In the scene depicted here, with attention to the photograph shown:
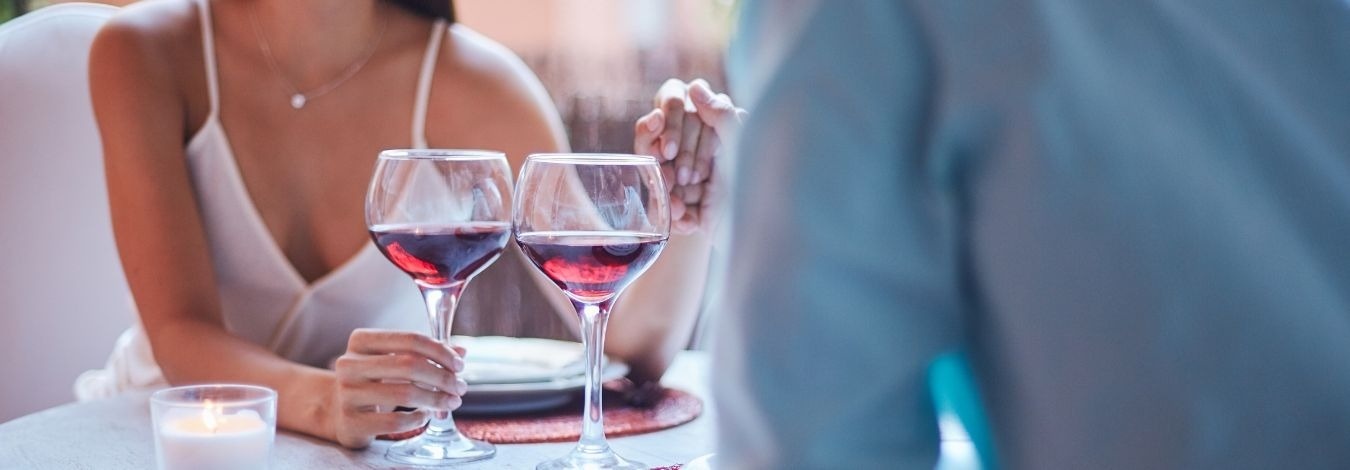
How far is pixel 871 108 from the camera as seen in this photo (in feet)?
1.64

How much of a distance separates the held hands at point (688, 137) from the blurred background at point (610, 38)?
3145mm

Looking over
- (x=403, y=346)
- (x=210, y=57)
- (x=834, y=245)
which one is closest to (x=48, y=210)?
(x=210, y=57)

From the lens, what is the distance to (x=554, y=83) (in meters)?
4.89

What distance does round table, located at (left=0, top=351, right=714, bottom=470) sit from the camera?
3.02 ft

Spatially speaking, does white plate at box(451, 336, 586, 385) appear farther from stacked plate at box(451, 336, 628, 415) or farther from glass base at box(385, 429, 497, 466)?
glass base at box(385, 429, 497, 466)

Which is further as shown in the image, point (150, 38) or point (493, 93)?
point (493, 93)

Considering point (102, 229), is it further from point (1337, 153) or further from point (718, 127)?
point (1337, 153)

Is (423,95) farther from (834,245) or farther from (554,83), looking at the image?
(554,83)

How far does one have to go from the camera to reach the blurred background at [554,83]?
1.82m

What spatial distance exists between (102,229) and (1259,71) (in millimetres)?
1766

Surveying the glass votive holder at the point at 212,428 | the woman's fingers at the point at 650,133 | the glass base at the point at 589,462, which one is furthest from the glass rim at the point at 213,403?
the woman's fingers at the point at 650,133

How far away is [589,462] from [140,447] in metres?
0.38

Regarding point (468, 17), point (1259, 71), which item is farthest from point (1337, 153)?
point (468, 17)

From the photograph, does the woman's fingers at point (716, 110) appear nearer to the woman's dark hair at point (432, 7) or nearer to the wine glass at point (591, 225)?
the wine glass at point (591, 225)
